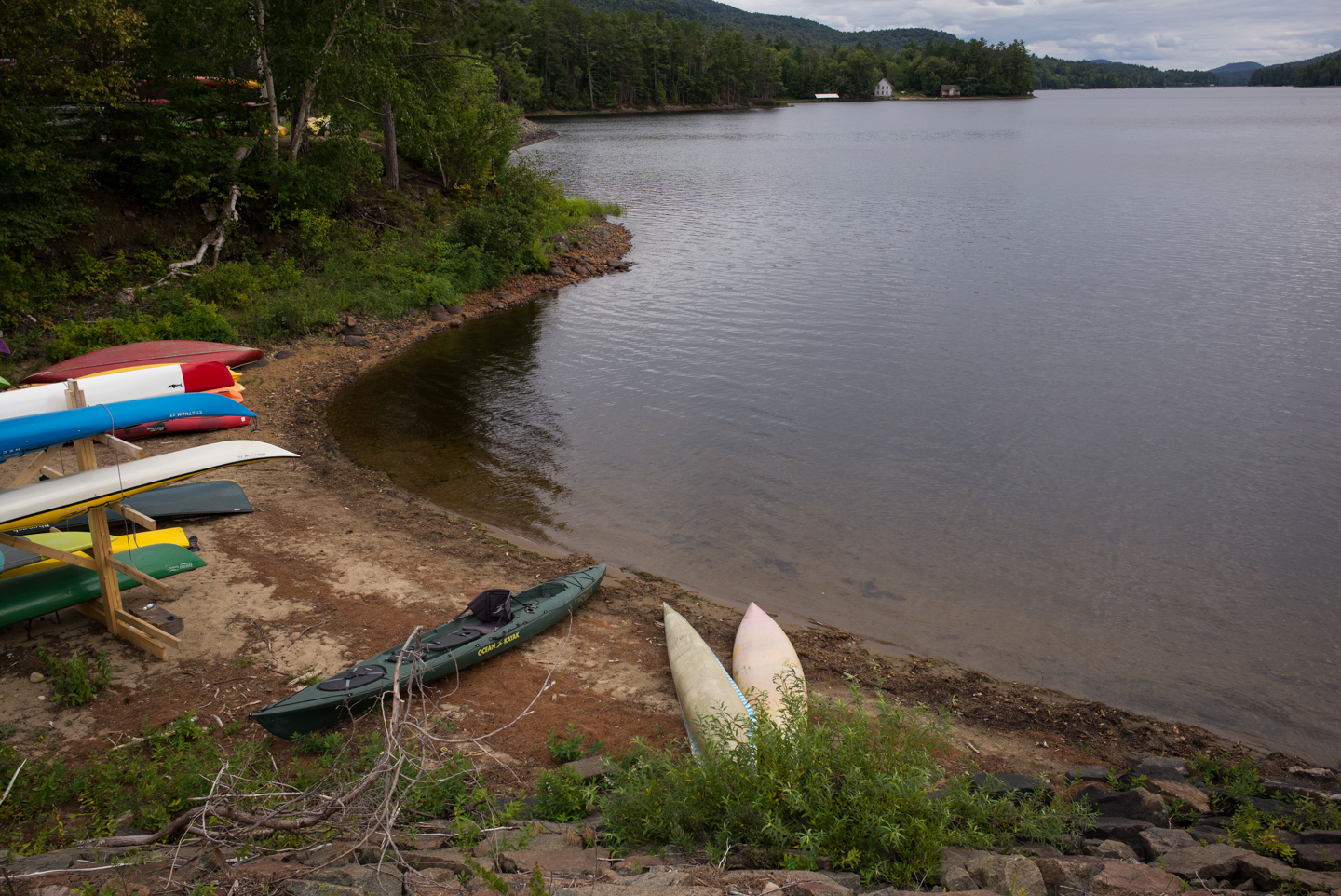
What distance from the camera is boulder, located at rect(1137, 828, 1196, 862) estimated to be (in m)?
4.84

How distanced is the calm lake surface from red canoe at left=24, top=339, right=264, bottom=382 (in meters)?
2.24

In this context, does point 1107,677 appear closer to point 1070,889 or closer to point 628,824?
point 1070,889

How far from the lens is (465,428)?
572 inches

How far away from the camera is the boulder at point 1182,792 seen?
576 centimetres

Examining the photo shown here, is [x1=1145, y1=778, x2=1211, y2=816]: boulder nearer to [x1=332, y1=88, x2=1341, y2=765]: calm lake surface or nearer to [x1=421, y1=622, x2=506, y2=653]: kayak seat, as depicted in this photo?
[x1=332, y1=88, x2=1341, y2=765]: calm lake surface

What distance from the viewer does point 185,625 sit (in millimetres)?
8023

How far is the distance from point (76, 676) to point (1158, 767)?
9.16 meters

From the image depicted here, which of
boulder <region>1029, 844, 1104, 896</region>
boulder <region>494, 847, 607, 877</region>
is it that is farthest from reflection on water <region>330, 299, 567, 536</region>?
boulder <region>1029, 844, 1104, 896</region>

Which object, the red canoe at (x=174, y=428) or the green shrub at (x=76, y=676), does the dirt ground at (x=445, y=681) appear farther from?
the red canoe at (x=174, y=428)

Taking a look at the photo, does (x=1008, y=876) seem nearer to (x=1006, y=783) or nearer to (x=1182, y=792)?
(x=1006, y=783)

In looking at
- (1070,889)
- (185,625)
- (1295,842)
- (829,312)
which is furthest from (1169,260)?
(185,625)

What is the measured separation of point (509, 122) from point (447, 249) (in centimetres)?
690

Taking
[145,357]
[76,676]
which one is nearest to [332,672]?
[76,676]

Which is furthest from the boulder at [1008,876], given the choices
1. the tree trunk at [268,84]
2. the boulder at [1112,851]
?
the tree trunk at [268,84]
